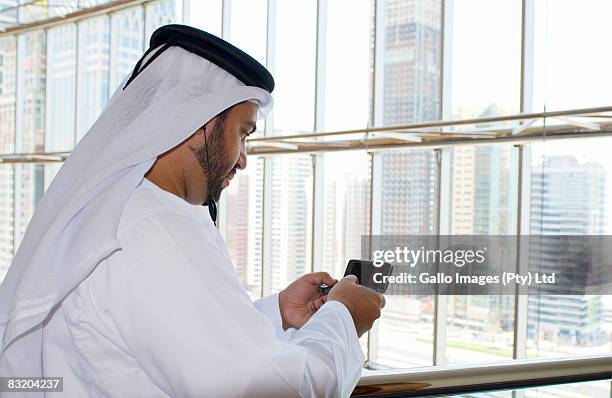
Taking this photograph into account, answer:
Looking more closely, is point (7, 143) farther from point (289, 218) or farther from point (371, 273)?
point (371, 273)

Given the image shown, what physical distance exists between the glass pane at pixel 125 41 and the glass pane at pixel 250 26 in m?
2.30

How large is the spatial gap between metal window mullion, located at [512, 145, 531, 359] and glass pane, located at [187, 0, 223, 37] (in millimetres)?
5999

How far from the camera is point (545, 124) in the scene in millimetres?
7832

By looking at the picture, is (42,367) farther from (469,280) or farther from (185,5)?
(185,5)

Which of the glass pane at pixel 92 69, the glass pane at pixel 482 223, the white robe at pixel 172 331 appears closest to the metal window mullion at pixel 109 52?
the glass pane at pixel 92 69

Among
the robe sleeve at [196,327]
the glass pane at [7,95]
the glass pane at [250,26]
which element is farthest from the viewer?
the glass pane at [7,95]

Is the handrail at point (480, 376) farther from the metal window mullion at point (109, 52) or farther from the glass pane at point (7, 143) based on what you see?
the glass pane at point (7, 143)

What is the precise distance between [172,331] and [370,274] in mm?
730

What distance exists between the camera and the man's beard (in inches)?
58.7

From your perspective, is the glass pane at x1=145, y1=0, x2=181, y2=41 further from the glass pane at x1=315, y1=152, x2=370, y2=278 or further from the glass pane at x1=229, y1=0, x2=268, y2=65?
the glass pane at x1=315, y1=152, x2=370, y2=278

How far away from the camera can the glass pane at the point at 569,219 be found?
8117 mm

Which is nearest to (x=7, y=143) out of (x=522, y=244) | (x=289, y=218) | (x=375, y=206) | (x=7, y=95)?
(x=7, y=95)

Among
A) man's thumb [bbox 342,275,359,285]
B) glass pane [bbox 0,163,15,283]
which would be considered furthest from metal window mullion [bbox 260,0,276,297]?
man's thumb [bbox 342,275,359,285]

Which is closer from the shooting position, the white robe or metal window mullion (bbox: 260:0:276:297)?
the white robe
